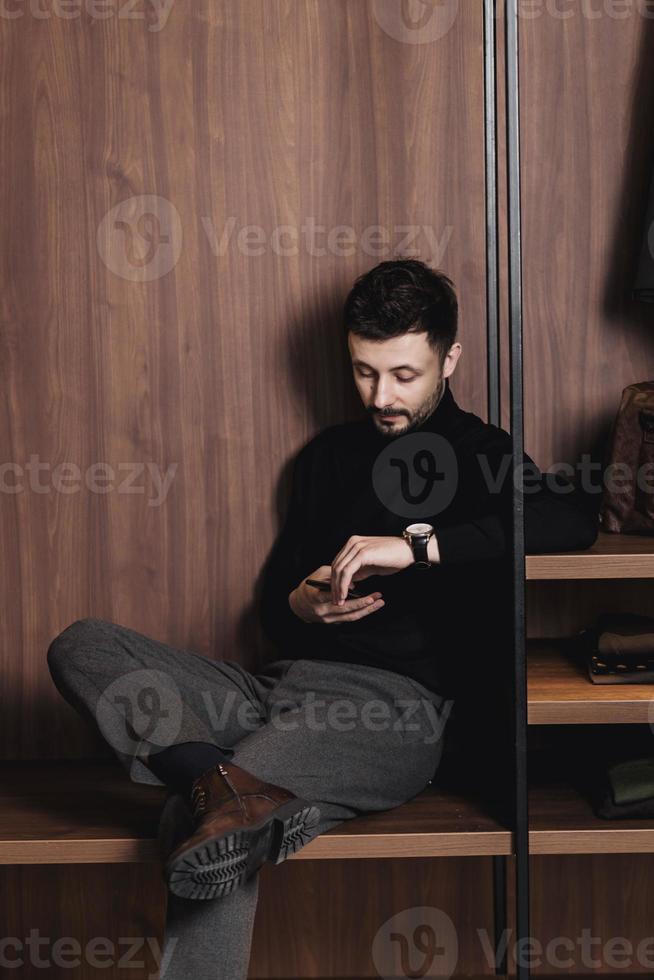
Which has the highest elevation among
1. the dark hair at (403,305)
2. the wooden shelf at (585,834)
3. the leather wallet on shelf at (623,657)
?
the dark hair at (403,305)

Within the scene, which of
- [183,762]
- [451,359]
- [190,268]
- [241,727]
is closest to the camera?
[183,762]

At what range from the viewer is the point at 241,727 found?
1.69 m

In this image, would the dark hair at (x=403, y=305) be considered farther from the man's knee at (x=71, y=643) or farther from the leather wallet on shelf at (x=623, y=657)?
the man's knee at (x=71, y=643)

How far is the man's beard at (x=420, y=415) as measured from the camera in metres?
1.76

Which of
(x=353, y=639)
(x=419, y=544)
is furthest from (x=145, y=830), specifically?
(x=419, y=544)

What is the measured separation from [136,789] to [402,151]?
4.09 feet

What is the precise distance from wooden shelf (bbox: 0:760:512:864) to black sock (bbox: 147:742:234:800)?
129 mm

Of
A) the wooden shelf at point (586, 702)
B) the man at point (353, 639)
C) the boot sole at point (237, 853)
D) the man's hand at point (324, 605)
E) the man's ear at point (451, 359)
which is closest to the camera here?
the boot sole at point (237, 853)

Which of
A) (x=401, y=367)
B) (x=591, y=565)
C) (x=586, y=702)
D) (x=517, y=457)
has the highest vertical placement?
(x=401, y=367)

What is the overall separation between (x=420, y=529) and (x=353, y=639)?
25cm

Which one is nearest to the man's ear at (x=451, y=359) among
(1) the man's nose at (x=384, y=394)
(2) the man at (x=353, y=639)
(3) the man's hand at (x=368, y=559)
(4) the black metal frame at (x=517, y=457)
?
(2) the man at (x=353, y=639)

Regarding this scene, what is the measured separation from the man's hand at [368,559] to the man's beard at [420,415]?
0.83ft

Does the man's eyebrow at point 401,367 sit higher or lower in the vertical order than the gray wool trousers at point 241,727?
higher

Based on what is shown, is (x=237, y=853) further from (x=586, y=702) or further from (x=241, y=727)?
(x=586, y=702)
